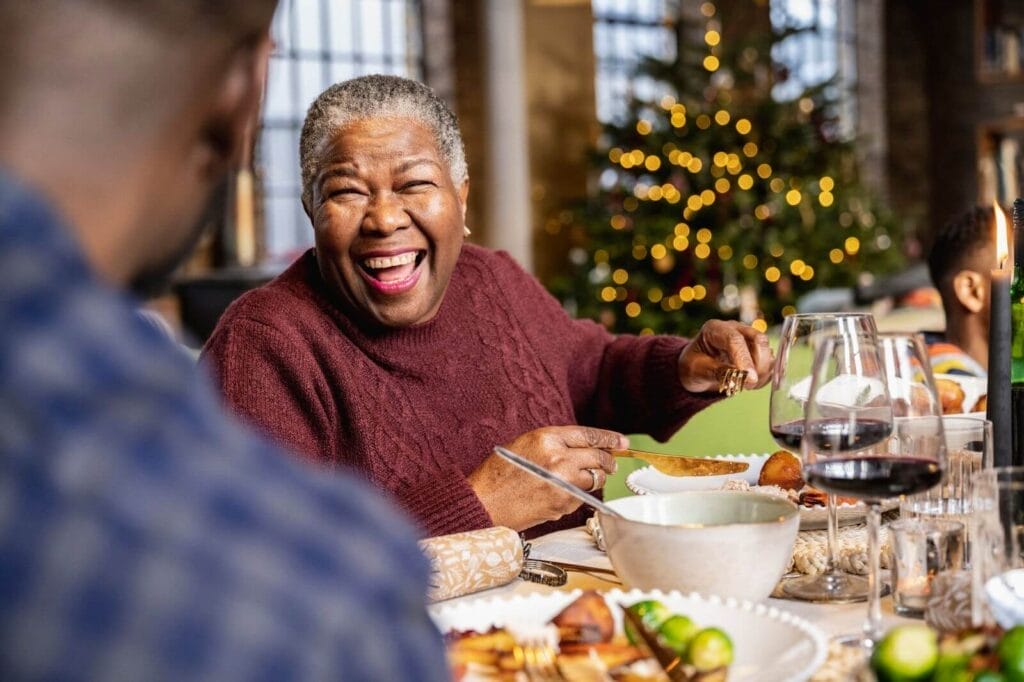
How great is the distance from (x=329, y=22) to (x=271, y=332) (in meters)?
7.92

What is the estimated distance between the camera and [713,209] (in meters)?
6.52

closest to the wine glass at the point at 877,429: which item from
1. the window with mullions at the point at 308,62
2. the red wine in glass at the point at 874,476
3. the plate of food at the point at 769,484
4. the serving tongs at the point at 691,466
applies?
the red wine in glass at the point at 874,476

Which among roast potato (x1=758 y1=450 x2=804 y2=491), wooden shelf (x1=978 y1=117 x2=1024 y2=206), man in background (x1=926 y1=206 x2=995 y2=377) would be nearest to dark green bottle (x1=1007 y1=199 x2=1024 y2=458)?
roast potato (x1=758 y1=450 x2=804 y2=491)

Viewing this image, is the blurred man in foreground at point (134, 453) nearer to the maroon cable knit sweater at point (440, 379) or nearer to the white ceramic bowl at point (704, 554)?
the white ceramic bowl at point (704, 554)

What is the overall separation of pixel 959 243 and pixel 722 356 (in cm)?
104

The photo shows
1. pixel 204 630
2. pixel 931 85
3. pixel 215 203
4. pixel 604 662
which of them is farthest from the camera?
pixel 931 85

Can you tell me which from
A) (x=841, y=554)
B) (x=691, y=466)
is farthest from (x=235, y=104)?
(x=691, y=466)

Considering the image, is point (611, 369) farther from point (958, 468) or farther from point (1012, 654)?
point (1012, 654)

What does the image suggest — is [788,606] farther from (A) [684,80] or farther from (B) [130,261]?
(A) [684,80]

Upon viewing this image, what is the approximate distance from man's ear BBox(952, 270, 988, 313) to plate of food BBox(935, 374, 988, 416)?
492mm

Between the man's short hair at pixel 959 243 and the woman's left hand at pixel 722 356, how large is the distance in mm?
900

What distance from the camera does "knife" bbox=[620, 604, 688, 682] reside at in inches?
32.0

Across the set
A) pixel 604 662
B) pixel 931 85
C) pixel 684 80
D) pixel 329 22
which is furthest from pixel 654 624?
pixel 931 85

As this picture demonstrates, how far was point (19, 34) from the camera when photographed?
44cm
